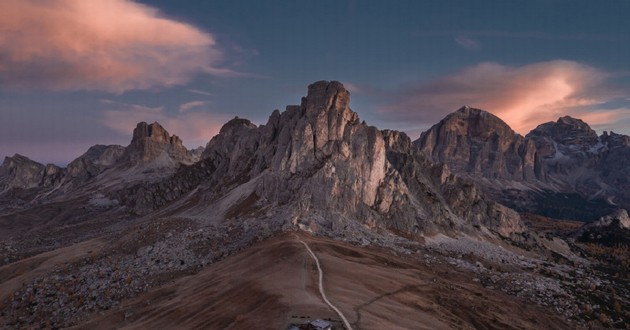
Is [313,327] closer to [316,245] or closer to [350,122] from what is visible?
[316,245]

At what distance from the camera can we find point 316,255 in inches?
2477

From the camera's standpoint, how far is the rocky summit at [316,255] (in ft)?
156

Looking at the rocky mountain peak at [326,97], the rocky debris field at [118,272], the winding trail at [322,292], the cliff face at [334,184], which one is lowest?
the rocky debris field at [118,272]

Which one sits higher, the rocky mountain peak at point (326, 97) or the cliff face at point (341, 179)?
the rocky mountain peak at point (326, 97)

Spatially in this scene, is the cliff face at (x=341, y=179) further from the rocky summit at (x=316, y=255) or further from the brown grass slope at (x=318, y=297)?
the brown grass slope at (x=318, y=297)

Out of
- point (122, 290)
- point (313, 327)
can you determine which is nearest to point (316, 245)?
point (122, 290)

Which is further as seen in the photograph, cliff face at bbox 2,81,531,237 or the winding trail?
cliff face at bbox 2,81,531,237

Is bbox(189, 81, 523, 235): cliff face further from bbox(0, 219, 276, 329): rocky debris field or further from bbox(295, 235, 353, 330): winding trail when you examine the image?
bbox(295, 235, 353, 330): winding trail

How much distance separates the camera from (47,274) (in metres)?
72.4

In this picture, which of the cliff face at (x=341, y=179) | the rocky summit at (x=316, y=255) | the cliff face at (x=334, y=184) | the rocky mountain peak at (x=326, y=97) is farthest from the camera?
the rocky mountain peak at (x=326, y=97)

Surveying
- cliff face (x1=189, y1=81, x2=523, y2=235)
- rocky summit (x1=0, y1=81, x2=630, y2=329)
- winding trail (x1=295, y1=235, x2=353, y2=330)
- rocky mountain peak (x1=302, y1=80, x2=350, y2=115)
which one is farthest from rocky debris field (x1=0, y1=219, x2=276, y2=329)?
rocky mountain peak (x1=302, y1=80, x2=350, y2=115)


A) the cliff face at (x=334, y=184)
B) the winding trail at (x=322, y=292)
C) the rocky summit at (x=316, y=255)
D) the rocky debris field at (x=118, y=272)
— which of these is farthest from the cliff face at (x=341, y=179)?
the winding trail at (x=322, y=292)

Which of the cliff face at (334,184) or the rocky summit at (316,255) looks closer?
the rocky summit at (316,255)

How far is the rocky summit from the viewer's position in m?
47.6
